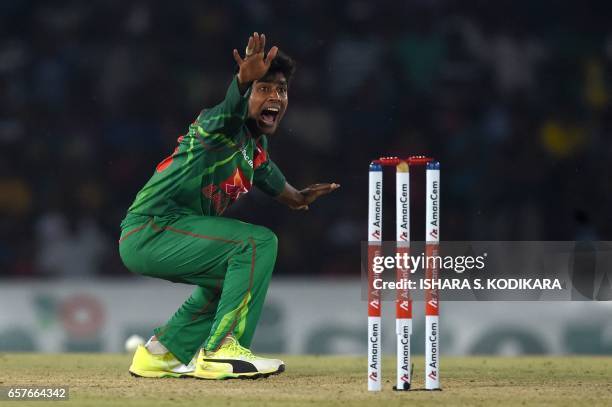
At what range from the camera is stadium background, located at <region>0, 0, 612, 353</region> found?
425 inches

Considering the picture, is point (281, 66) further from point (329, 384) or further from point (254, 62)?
point (329, 384)

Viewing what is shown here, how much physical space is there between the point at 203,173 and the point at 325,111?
5139mm

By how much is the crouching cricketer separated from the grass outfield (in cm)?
17

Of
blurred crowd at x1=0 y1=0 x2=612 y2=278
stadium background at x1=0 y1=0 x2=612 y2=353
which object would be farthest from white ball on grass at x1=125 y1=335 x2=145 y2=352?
blurred crowd at x1=0 y1=0 x2=612 y2=278

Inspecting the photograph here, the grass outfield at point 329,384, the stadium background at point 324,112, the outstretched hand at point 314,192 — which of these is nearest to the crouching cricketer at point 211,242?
the grass outfield at point 329,384

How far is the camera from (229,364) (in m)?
5.96

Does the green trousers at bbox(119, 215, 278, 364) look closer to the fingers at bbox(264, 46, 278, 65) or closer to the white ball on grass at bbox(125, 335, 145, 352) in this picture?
the fingers at bbox(264, 46, 278, 65)

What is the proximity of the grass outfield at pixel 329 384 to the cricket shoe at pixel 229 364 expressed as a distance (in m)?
0.05

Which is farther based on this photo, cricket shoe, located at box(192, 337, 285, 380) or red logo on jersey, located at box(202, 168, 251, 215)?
red logo on jersey, located at box(202, 168, 251, 215)

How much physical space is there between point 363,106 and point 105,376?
5118 millimetres

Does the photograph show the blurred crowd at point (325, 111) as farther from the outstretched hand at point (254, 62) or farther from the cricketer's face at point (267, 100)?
the outstretched hand at point (254, 62)

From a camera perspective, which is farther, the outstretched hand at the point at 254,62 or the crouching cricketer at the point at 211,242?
the crouching cricketer at the point at 211,242

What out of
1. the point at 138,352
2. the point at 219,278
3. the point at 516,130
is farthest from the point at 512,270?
the point at 516,130

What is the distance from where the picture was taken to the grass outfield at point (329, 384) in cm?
530
